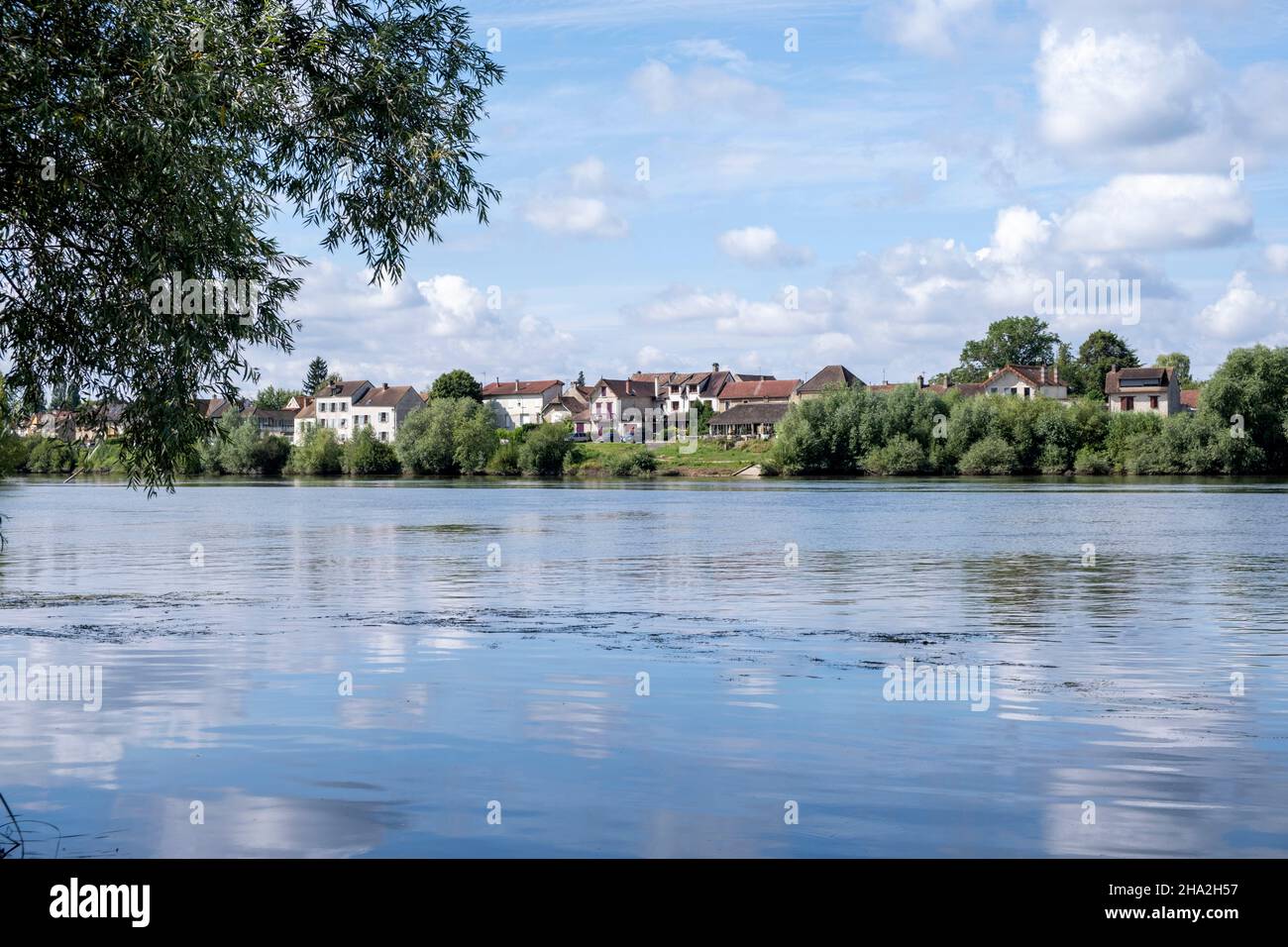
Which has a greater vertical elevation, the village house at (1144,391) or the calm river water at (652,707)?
the village house at (1144,391)

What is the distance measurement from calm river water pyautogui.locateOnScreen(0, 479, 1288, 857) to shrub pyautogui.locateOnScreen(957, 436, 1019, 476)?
83.4 m

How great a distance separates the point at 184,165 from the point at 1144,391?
170m

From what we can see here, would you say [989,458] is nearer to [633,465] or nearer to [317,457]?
[633,465]

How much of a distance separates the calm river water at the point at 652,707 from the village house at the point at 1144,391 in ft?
437

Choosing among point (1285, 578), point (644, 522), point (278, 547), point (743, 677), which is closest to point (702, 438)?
point (644, 522)

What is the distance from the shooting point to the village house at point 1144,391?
16662 cm

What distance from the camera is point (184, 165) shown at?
36.7ft

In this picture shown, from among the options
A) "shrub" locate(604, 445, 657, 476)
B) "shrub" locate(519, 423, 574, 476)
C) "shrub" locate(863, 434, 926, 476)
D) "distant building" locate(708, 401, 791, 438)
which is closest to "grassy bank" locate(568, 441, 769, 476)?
"shrub" locate(604, 445, 657, 476)

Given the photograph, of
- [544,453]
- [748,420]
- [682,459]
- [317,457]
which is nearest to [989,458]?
[682,459]
